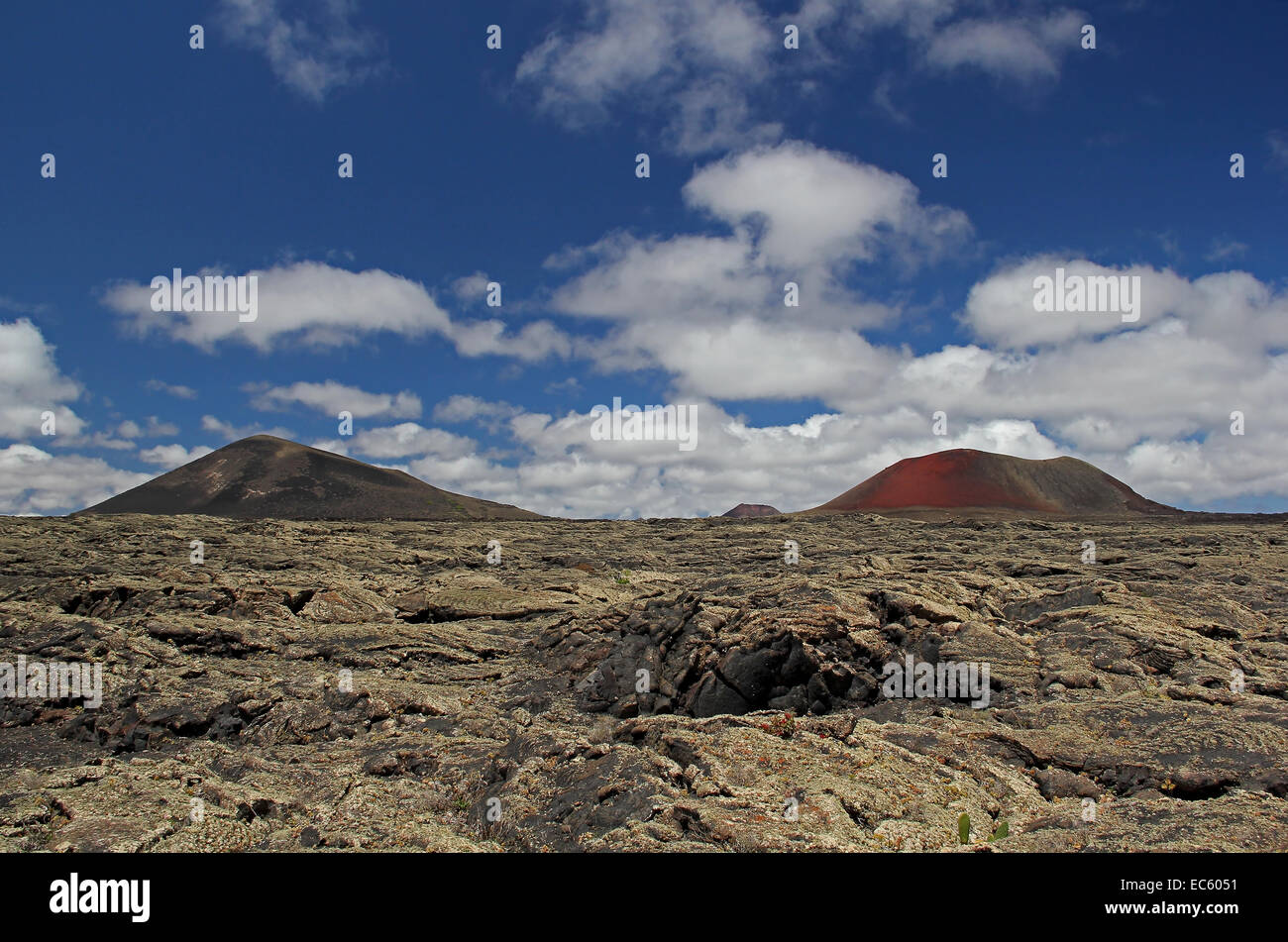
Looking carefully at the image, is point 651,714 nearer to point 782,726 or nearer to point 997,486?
point 782,726

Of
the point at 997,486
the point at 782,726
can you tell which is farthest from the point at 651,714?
the point at 997,486

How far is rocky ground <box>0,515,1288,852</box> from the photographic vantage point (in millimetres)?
7980

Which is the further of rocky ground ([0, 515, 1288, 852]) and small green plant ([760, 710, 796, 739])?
small green plant ([760, 710, 796, 739])

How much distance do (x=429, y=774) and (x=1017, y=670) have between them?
376 inches

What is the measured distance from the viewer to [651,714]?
13375mm

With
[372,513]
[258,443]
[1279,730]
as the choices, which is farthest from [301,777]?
[258,443]

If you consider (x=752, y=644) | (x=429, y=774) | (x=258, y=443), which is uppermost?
(x=258, y=443)

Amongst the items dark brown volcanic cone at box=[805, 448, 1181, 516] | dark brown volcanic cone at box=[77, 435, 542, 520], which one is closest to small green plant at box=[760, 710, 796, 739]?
dark brown volcanic cone at box=[77, 435, 542, 520]

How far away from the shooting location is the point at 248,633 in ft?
58.9

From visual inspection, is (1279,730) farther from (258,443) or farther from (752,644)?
(258,443)

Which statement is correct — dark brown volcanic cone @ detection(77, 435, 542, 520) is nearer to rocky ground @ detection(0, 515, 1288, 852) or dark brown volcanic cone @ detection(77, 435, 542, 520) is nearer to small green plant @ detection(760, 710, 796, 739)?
rocky ground @ detection(0, 515, 1288, 852)

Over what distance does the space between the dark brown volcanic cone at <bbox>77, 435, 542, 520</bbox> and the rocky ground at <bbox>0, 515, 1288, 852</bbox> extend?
54.7 meters

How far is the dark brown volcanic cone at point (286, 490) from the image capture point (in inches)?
3135
